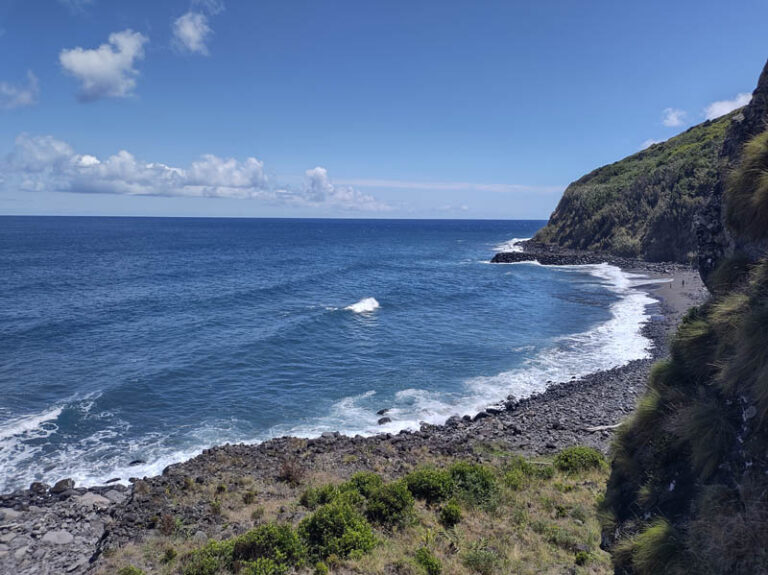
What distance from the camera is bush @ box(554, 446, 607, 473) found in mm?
16391

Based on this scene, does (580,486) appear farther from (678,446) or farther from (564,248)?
(564,248)

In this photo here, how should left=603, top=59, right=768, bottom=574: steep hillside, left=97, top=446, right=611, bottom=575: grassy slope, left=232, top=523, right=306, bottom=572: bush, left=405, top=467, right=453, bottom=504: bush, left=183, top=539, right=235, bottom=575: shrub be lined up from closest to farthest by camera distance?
left=603, top=59, right=768, bottom=574: steep hillside
left=97, top=446, right=611, bottom=575: grassy slope
left=183, top=539, right=235, bottom=575: shrub
left=232, top=523, right=306, bottom=572: bush
left=405, top=467, right=453, bottom=504: bush

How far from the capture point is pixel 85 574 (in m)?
12.3

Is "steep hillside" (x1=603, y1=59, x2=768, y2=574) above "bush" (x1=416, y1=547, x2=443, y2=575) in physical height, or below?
above

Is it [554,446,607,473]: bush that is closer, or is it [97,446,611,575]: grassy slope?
[97,446,611,575]: grassy slope

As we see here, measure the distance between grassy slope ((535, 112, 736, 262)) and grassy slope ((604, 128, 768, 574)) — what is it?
59073mm

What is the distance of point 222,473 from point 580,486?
13.4m

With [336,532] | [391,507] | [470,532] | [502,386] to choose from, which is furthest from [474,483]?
[502,386]

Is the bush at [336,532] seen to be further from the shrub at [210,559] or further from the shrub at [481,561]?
the shrub at [481,561]

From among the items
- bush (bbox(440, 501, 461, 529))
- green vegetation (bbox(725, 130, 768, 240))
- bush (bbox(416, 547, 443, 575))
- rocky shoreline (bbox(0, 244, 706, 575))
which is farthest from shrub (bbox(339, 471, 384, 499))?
green vegetation (bbox(725, 130, 768, 240))

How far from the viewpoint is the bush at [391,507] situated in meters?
13.0

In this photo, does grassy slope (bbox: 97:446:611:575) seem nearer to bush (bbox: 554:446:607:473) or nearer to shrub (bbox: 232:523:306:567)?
bush (bbox: 554:446:607:473)

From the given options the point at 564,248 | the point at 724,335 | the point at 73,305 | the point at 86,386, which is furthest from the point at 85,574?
the point at 564,248

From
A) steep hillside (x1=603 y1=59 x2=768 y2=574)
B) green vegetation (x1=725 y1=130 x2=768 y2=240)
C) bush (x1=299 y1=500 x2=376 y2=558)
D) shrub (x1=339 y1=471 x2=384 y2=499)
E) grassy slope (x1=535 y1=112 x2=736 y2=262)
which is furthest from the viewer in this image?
grassy slope (x1=535 y1=112 x2=736 y2=262)
